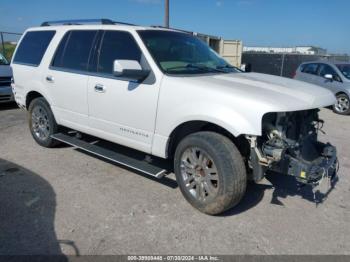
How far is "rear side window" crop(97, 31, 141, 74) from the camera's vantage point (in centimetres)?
430

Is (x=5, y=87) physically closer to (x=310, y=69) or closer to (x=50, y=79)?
(x=50, y=79)

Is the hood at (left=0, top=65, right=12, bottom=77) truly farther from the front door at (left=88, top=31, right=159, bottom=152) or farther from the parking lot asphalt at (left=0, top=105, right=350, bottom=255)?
the front door at (left=88, top=31, right=159, bottom=152)

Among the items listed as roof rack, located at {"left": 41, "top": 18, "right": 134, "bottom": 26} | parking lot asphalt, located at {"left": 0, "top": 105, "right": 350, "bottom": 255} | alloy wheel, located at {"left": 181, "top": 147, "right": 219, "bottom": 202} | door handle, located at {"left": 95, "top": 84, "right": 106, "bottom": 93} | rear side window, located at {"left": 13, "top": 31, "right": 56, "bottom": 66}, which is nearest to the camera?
parking lot asphalt, located at {"left": 0, "top": 105, "right": 350, "bottom": 255}

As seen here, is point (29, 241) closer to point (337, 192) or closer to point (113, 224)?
point (113, 224)

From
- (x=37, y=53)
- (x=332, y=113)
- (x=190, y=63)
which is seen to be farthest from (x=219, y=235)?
(x=332, y=113)

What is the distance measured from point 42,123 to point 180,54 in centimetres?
294

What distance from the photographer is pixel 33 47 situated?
19.1 ft

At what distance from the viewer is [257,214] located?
385 centimetres

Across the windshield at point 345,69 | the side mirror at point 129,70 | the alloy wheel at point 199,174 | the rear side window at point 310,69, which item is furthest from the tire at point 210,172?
the rear side window at point 310,69

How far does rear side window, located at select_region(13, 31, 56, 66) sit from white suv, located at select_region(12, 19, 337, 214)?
70 millimetres

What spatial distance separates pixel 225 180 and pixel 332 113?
866cm

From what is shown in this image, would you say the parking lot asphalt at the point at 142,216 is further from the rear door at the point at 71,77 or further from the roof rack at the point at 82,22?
the roof rack at the point at 82,22

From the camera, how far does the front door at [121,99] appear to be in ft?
13.4

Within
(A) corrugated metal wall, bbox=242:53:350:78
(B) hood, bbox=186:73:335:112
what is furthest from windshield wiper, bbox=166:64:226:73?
(A) corrugated metal wall, bbox=242:53:350:78
